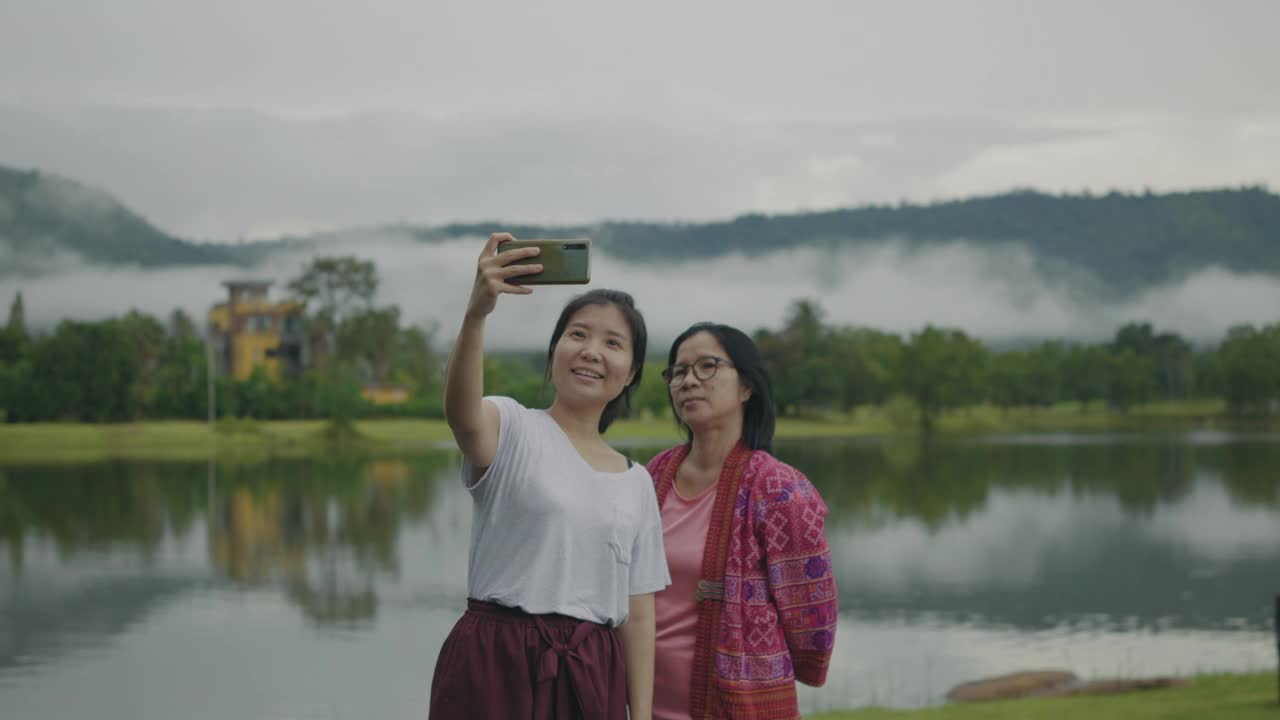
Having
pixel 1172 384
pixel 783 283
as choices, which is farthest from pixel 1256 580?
pixel 783 283

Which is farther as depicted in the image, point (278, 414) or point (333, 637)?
point (278, 414)

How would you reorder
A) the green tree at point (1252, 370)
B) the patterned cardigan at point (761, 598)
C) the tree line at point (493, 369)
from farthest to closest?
1. the green tree at point (1252, 370)
2. the tree line at point (493, 369)
3. the patterned cardigan at point (761, 598)

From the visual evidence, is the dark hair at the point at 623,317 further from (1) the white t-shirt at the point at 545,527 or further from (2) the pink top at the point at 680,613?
(2) the pink top at the point at 680,613

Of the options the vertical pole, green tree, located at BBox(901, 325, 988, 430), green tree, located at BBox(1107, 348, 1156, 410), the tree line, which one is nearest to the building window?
the tree line

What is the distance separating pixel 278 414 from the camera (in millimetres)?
48938

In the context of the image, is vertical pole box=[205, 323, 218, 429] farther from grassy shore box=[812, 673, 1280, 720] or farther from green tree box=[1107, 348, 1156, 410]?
green tree box=[1107, 348, 1156, 410]

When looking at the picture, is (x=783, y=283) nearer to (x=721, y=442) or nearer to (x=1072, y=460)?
(x=1072, y=460)

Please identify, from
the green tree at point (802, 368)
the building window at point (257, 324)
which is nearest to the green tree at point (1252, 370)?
the green tree at point (802, 368)

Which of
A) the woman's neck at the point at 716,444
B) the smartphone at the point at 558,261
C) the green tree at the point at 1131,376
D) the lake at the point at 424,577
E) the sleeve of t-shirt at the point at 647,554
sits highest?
the smartphone at the point at 558,261

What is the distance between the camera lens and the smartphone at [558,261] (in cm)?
176


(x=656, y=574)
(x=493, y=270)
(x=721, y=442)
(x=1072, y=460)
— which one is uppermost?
(x=493, y=270)

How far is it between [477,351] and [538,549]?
347 millimetres

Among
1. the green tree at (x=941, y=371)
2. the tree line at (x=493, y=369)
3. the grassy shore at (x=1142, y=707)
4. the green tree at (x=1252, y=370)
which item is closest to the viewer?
the grassy shore at (x=1142, y=707)

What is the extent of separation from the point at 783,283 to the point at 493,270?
384ft
